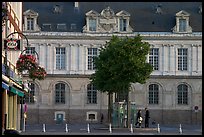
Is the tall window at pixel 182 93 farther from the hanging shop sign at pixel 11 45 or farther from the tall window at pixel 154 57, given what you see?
the hanging shop sign at pixel 11 45

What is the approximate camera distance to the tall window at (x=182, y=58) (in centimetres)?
7188

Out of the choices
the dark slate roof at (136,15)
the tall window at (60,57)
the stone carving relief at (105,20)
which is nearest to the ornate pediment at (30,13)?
the dark slate roof at (136,15)

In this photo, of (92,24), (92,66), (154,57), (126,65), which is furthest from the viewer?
(154,57)

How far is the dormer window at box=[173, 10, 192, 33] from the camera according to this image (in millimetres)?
71562

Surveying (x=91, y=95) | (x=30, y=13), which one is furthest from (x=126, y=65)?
(x=30, y=13)

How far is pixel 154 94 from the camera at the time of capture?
234ft

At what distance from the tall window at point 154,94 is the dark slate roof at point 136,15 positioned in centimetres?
686

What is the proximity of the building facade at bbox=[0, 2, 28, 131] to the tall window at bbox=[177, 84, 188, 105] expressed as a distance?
31.7 m

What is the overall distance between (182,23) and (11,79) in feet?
141

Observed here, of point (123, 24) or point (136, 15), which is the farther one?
point (136, 15)

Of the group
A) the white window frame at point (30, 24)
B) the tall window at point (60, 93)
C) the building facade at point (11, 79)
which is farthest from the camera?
the white window frame at point (30, 24)

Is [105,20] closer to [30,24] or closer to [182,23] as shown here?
[30,24]

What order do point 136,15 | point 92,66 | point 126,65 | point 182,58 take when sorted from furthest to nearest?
point 136,15, point 182,58, point 92,66, point 126,65

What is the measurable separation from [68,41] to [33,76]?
39.2m
